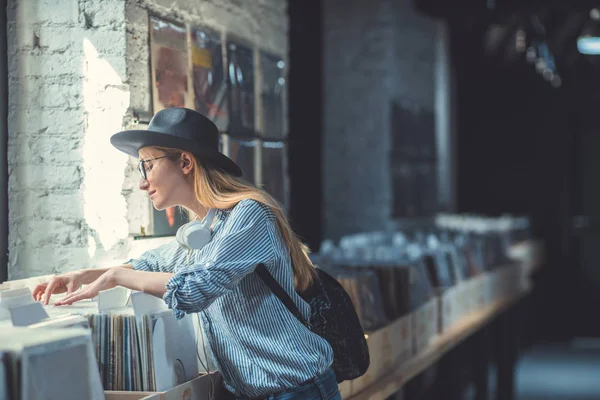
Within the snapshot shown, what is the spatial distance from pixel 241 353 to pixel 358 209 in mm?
4241

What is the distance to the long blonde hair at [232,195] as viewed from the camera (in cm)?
201

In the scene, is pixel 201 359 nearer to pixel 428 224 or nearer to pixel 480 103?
pixel 428 224

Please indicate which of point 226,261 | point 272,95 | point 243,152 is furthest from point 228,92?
point 226,261

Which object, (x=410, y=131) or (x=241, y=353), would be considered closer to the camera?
(x=241, y=353)

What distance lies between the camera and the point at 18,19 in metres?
2.50

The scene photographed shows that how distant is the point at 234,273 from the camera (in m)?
1.86

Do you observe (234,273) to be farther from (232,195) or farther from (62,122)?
(62,122)

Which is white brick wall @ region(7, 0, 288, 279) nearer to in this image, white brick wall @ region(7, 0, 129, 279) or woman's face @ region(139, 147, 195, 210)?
white brick wall @ region(7, 0, 129, 279)

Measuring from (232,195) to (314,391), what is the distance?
0.55m

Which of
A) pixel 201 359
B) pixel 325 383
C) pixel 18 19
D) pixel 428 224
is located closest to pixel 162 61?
pixel 18 19

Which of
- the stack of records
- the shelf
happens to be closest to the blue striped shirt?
the stack of records

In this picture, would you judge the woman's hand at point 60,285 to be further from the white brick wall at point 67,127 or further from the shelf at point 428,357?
the shelf at point 428,357

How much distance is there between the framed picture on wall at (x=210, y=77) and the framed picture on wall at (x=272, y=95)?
40 cm

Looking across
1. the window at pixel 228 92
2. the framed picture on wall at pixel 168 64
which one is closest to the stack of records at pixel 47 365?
the window at pixel 228 92
